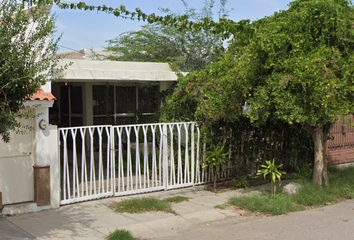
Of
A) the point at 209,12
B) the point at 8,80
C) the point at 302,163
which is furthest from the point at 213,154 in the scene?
the point at 209,12

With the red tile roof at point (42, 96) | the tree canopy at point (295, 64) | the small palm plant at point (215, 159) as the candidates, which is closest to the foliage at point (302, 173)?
the tree canopy at point (295, 64)

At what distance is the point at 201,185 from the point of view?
33.5 feet

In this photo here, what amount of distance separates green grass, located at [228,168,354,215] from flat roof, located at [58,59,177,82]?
3.48 metres

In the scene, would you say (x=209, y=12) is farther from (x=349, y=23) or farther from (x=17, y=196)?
(x=17, y=196)

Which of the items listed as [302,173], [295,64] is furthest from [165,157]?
[302,173]

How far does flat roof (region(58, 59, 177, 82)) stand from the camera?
29.5 ft

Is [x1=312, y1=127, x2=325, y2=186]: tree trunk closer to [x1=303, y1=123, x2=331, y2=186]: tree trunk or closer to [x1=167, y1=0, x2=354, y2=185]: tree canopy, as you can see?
[x1=303, y1=123, x2=331, y2=186]: tree trunk

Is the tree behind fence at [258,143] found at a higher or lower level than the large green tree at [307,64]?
lower

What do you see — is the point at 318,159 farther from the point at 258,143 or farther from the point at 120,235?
the point at 120,235

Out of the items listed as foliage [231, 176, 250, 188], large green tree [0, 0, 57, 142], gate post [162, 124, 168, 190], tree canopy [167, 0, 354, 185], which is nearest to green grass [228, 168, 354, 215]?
foliage [231, 176, 250, 188]

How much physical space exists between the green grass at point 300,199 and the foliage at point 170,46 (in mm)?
6755

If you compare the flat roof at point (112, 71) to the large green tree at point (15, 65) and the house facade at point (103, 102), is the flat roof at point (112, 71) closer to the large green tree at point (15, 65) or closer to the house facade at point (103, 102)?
the house facade at point (103, 102)

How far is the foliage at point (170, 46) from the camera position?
1532 centimetres

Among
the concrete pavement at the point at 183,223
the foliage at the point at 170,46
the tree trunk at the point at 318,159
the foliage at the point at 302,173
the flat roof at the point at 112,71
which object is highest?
the foliage at the point at 170,46
